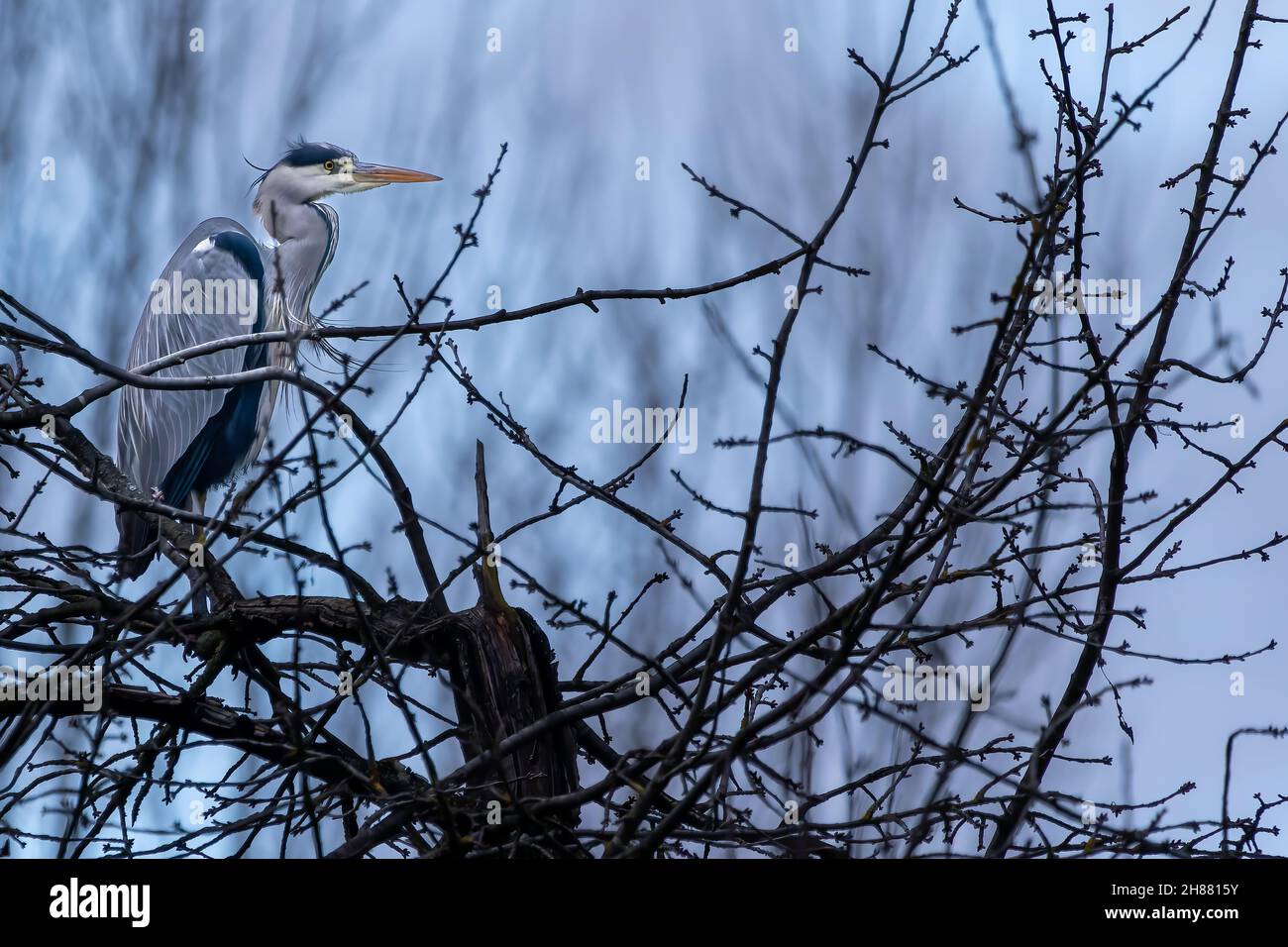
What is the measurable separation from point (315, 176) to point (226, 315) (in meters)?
0.71

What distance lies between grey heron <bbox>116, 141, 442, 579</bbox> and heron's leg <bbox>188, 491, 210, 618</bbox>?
0.04 ft

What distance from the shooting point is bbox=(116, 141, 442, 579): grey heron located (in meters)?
4.79

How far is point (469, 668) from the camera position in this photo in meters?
2.54

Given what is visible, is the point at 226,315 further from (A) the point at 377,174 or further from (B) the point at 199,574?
(B) the point at 199,574

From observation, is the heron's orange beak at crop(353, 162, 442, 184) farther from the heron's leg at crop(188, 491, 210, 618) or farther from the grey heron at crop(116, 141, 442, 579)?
the heron's leg at crop(188, 491, 210, 618)

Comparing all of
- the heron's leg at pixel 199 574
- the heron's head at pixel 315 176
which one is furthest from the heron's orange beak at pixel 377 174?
the heron's leg at pixel 199 574

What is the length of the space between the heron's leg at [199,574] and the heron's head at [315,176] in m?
1.28

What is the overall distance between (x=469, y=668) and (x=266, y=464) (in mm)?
900

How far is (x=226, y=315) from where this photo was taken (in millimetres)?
5066

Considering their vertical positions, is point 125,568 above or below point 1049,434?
above

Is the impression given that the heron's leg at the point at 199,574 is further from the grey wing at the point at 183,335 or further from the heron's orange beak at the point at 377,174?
the heron's orange beak at the point at 377,174
